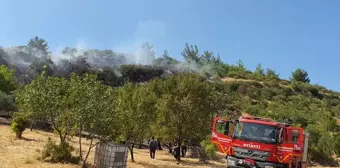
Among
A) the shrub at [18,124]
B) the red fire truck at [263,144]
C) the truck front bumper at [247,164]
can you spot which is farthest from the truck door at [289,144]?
the shrub at [18,124]

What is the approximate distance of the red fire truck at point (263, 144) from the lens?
17.3 m

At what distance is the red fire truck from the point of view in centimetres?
1728

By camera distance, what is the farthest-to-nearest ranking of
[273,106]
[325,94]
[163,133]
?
1. [325,94]
2. [273,106]
3. [163,133]

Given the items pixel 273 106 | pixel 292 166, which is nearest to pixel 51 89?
pixel 292 166

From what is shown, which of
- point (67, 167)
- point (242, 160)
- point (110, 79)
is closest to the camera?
point (67, 167)

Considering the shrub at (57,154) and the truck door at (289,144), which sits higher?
the truck door at (289,144)

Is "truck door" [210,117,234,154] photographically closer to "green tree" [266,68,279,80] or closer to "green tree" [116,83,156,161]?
"green tree" [116,83,156,161]

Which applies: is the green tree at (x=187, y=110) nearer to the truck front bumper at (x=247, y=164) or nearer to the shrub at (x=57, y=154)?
the truck front bumper at (x=247, y=164)

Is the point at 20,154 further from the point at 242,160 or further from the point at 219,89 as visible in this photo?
the point at 219,89

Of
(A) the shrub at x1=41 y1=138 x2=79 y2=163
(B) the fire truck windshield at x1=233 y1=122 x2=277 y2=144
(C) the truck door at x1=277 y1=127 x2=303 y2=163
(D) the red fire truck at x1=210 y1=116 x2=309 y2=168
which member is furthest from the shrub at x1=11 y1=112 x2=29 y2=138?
(C) the truck door at x1=277 y1=127 x2=303 y2=163

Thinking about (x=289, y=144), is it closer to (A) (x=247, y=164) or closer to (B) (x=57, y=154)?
(A) (x=247, y=164)

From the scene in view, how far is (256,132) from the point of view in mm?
17859

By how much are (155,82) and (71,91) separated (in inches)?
885

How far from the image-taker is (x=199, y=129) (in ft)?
85.8
